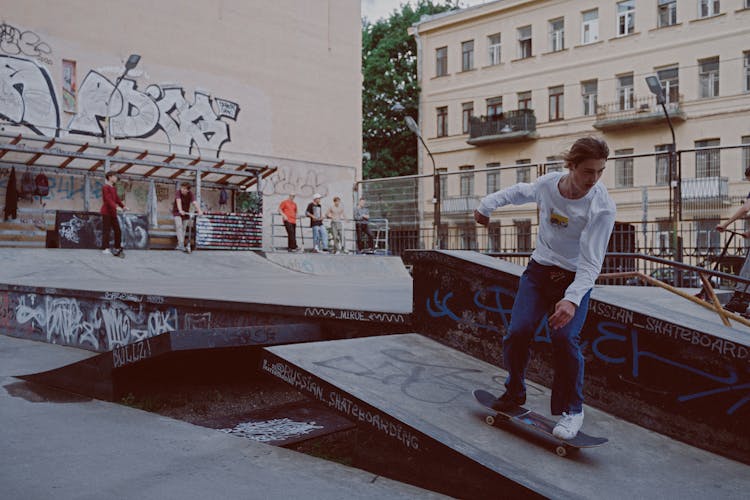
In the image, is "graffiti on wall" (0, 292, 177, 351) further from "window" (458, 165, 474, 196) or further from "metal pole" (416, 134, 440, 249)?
"window" (458, 165, 474, 196)

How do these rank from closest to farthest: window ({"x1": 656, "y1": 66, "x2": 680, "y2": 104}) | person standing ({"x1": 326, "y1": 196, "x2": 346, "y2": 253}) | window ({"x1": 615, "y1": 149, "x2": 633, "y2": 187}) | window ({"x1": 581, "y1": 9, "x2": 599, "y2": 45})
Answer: window ({"x1": 615, "y1": 149, "x2": 633, "y2": 187}), person standing ({"x1": 326, "y1": 196, "x2": 346, "y2": 253}), window ({"x1": 656, "y1": 66, "x2": 680, "y2": 104}), window ({"x1": 581, "y1": 9, "x2": 599, "y2": 45})

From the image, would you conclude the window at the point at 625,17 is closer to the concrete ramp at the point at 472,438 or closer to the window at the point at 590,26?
the window at the point at 590,26

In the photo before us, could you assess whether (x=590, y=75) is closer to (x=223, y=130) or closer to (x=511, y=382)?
(x=223, y=130)

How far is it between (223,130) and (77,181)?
5.10 metres

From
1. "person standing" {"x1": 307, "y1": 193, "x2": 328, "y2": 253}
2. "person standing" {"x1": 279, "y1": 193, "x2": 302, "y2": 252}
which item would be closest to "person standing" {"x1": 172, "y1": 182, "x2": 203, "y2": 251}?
"person standing" {"x1": 279, "y1": 193, "x2": 302, "y2": 252}

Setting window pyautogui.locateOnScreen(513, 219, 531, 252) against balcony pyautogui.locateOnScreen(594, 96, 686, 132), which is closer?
window pyautogui.locateOnScreen(513, 219, 531, 252)

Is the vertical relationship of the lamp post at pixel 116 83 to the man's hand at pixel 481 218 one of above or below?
above

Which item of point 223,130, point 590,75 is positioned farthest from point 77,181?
point 590,75

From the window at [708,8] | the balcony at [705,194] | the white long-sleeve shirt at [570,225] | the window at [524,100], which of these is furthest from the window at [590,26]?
the white long-sleeve shirt at [570,225]

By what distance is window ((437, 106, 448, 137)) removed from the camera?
38.3m

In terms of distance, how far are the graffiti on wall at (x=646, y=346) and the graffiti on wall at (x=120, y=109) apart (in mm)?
16194

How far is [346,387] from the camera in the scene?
146 inches

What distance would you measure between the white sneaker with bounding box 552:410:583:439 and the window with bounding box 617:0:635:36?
105ft

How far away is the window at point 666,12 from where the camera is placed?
30000 mm
